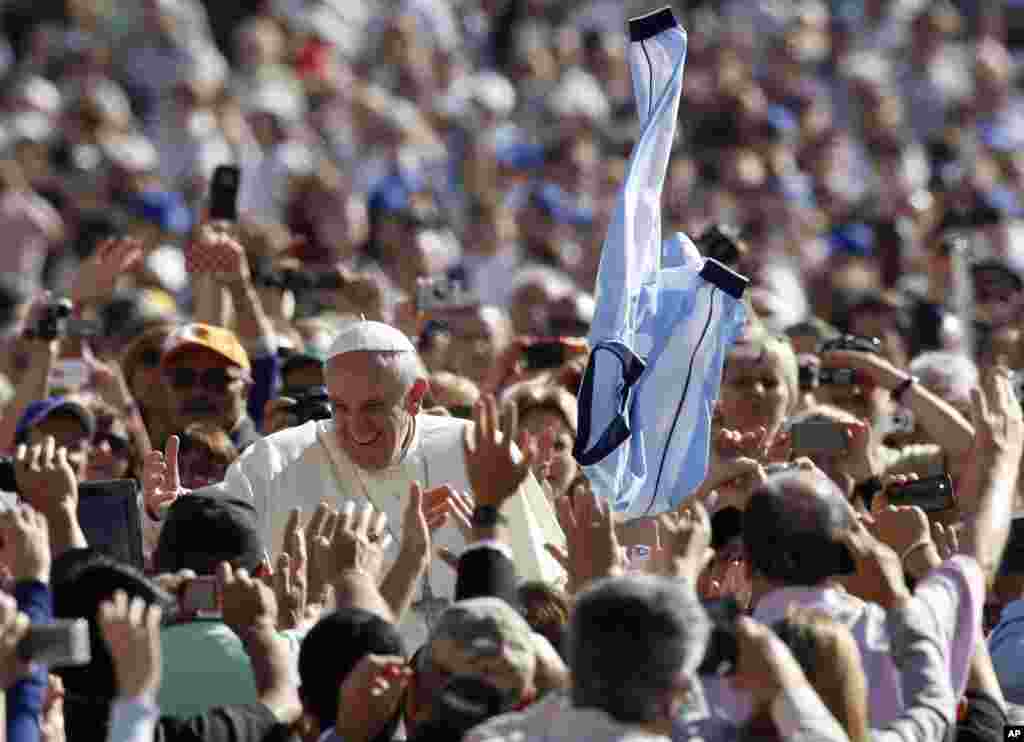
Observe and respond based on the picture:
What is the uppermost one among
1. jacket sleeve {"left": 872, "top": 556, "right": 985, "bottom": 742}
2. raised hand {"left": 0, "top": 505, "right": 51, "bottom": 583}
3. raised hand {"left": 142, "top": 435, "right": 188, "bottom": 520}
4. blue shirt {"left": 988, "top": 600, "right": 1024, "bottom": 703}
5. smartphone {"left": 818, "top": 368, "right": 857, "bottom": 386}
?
smartphone {"left": 818, "top": 368, "right": 857, "bottom": 386}

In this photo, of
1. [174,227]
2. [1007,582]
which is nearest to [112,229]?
[174,227]

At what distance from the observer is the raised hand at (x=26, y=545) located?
5582mm

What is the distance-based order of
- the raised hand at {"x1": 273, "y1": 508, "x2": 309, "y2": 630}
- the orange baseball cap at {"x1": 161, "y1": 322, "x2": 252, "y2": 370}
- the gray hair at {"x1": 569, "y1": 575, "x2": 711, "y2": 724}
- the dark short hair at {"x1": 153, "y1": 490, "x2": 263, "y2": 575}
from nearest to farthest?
the gray hair at {"x1": 569, "y1": 575, "x2": 711, "y2": 724}, the dark short hair at {"x1": 153, "y1": 490, "x2": 263, "y2": 575}, the raised hand at {"x1": 273, "y1": 508, "x2": 309, "y2": 630}, the orange baseball cap at {"x1": 161, "y1": 322, "x2": 252, "y2": 370}

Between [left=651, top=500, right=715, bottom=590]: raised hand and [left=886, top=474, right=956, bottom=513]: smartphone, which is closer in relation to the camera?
[left=651, top=500, right=715, bottom=590]: raised hand

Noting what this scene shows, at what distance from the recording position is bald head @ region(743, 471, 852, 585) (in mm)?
5633

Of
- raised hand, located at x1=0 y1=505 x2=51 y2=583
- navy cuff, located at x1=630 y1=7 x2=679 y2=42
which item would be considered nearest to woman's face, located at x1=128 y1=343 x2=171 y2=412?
navy cuff, located at x1=630 y1=7 x2=679 y2=42

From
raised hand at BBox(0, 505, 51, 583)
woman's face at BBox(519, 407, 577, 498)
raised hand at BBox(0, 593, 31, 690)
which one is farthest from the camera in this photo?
woman's face at BBox(519, 407, 577, 498)

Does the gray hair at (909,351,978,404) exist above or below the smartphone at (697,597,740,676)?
above

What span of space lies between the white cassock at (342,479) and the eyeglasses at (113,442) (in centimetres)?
106

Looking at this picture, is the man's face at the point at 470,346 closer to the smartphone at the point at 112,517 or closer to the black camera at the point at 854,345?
the black camera at the point at 854,345

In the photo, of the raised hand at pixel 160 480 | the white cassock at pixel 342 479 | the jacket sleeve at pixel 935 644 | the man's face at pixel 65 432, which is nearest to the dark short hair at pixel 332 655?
the jacket sleeve at pixel 935 644

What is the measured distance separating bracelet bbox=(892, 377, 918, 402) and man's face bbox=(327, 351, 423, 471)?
1.87m

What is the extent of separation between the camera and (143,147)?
54.6 feet

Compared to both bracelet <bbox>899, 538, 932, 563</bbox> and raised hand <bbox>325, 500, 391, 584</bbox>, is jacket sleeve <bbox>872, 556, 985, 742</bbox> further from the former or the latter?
raised hand <bbox>325, 500, 391, 584</bbox>
